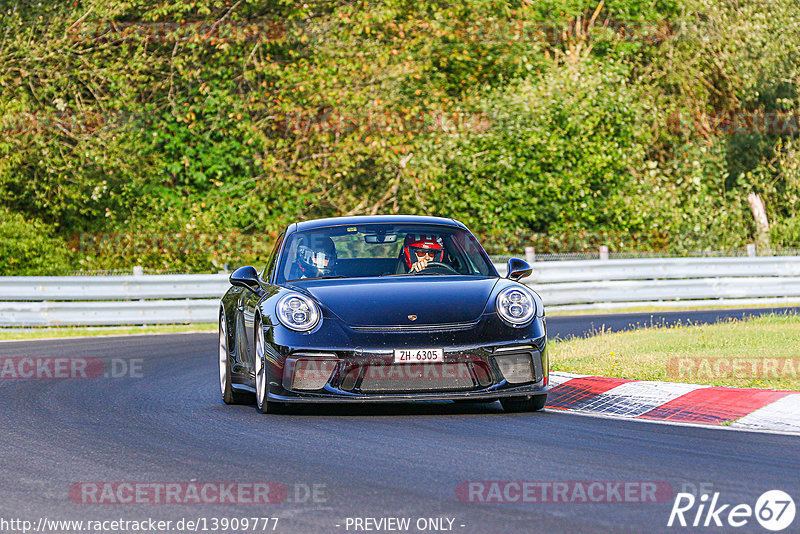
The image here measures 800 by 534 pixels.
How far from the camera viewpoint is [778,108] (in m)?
35.3

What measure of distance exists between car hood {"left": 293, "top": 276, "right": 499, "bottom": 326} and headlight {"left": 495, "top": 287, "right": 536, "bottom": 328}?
0.35ft

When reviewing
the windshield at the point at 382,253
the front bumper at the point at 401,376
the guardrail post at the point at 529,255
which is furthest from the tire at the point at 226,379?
the guardrail post at the point at 529,255

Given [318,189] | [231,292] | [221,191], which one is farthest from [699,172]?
[231,292]

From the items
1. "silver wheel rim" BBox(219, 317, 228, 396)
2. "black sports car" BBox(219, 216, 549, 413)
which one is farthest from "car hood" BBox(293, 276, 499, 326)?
"silver wheel rim" BBox(219, 317, 228, 396)

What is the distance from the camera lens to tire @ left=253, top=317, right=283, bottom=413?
940 cm

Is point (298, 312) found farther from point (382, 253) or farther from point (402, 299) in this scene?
point (382, 253)

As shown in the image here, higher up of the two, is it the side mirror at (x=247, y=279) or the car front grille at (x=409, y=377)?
the side mirror at (x=247, y=279)

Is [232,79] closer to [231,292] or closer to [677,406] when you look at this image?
[231,292]

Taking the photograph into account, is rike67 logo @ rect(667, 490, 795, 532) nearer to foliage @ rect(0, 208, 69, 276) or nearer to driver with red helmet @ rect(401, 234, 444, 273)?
driver with red helmet @ rect(401, 234, 444, 273)

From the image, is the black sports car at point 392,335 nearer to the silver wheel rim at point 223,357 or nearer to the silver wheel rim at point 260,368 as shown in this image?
the silver wheel rim at point 260,368

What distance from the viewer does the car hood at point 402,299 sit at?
898 centimetres

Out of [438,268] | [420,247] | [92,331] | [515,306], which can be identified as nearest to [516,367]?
[515,306]

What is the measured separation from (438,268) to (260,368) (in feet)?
5.28

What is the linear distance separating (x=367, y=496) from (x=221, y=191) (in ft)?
71.7
